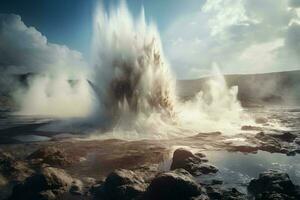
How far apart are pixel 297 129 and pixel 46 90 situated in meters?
71.1

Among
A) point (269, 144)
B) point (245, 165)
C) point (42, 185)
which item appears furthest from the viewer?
point (269, 144)

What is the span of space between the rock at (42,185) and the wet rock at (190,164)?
7.05 m

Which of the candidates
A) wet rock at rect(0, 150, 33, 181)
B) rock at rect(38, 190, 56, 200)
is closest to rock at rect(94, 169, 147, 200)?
rock at rect(38, 190, 56, 200)

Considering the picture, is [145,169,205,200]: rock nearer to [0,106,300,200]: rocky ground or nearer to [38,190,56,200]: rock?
[0,106,300,200]: rocky ground

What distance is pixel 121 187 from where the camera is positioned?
1522 centimetres

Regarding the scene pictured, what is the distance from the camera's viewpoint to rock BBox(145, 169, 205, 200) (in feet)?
47.3

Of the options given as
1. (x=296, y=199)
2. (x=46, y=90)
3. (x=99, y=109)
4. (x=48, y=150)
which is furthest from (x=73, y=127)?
(x=46, y=90)

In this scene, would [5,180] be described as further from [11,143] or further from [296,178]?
[296,178]

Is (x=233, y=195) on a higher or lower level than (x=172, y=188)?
lower

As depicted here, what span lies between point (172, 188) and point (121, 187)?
254 centimetres

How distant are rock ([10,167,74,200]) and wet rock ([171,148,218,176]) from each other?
7047 millimetres

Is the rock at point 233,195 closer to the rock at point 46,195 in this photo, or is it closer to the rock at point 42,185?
the rock at point 42,185

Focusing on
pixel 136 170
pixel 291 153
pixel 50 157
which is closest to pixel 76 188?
pixel 136 170

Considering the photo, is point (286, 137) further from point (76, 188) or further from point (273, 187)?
point (76, 188)
